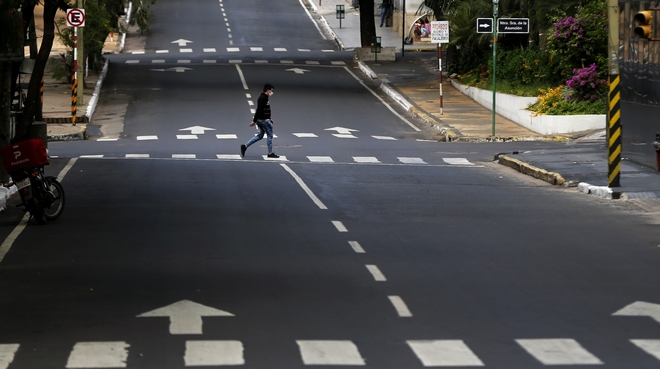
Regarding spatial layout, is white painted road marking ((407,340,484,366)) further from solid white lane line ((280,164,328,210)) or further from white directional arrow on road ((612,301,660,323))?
solid white lane line ((280,164,328,210))

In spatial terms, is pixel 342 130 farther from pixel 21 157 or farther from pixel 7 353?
pixel 7 353

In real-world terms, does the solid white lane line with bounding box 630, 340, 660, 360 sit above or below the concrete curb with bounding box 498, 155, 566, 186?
above

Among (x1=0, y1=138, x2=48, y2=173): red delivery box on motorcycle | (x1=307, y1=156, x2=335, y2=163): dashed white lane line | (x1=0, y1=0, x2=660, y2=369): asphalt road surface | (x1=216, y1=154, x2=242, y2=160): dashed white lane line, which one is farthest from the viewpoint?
(x1=216, y1=154, x2=242, y2=160): dashed white lane line

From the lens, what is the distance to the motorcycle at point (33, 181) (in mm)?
16547

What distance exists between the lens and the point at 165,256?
44.8ft

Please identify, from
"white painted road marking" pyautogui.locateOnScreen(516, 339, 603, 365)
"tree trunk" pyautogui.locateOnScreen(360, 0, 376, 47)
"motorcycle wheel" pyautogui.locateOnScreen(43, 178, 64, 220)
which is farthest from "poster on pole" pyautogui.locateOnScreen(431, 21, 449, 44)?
"white painted road marking" pyautogui.locateOnScreen(516, 339, 603, 365)

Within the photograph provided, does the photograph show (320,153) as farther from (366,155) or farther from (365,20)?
(365,20)

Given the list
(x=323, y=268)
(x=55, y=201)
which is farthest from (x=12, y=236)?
(x=323, y=268)

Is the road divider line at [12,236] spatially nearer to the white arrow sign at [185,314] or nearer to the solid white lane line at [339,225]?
the white arrow sign at [185,314]

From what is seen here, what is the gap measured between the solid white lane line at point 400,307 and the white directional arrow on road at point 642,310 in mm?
1893

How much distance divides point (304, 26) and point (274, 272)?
221 ft

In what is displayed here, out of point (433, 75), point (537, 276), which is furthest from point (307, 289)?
point (433, 75)

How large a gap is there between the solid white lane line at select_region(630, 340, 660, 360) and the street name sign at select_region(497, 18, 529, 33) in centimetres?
2587

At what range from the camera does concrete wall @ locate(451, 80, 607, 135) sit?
116ft
